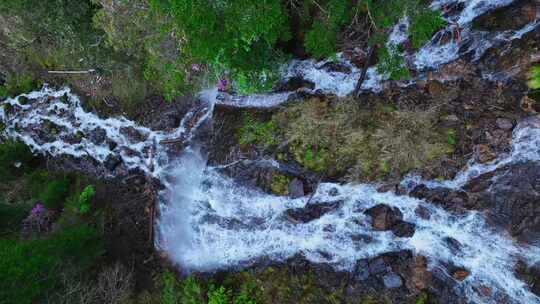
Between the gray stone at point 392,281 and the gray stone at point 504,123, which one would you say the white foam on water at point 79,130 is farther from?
the gray stone at point 504,123

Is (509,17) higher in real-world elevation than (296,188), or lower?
higher

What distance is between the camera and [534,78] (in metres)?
5.73

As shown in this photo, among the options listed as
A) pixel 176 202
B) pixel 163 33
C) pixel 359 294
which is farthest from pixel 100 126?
pixel 359 294

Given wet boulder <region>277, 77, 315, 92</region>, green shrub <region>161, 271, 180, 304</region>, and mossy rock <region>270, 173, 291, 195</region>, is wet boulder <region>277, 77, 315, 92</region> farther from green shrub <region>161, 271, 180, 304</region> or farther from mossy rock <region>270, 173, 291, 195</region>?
green shrub <region>161, 271, 180, 304</region>

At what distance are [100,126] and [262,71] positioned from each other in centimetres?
624

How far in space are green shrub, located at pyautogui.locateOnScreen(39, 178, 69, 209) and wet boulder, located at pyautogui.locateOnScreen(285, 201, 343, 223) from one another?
6.93 metres

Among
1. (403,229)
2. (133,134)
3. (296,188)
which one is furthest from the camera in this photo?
(133,134)

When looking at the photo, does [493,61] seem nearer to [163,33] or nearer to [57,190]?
[163,33]

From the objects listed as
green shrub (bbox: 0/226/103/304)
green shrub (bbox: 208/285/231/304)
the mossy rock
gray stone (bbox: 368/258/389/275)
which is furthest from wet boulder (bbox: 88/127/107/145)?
gray stone (bbox: 368/258/389/275)


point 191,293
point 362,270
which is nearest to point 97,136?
point 191,293

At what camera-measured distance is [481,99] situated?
6.29 meters

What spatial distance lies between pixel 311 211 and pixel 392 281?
219 cm

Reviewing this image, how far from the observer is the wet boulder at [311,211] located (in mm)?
7597

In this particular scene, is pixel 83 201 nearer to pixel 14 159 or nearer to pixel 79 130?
pixel 79 130
